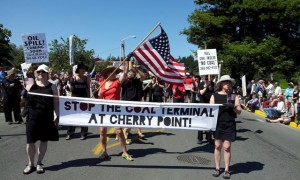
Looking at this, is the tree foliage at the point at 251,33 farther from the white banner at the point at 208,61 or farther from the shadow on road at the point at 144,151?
the shadow on road at the point at 144,151

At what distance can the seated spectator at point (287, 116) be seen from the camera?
587 inches

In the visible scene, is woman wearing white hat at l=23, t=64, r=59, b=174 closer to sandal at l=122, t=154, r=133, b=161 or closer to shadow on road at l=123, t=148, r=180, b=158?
sandal at l=122, t=154, r=133, b=161

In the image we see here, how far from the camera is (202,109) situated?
21.3 ft

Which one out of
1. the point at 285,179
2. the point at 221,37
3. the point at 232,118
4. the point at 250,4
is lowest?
the point at 285,179

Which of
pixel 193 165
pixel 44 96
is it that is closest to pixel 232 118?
pixel 193 165

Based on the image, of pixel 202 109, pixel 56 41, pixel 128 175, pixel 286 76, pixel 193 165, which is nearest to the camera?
A: pixel 128 175

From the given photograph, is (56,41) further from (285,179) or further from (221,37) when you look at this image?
(285,179)

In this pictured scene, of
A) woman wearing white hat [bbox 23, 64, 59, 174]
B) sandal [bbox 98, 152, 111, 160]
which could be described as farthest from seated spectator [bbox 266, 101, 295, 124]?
woman wearing white hat [bbox 23, 64, 59, 174]

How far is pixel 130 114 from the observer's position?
6.64m

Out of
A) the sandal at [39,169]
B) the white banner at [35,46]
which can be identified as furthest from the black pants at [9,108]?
the sandal at [39,169]

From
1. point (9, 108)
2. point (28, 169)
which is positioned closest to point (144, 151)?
point (28, 169)

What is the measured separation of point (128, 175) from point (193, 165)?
1.48 metres

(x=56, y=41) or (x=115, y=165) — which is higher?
(x=56, y=41)

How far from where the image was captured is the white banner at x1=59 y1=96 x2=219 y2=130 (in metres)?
6.53
